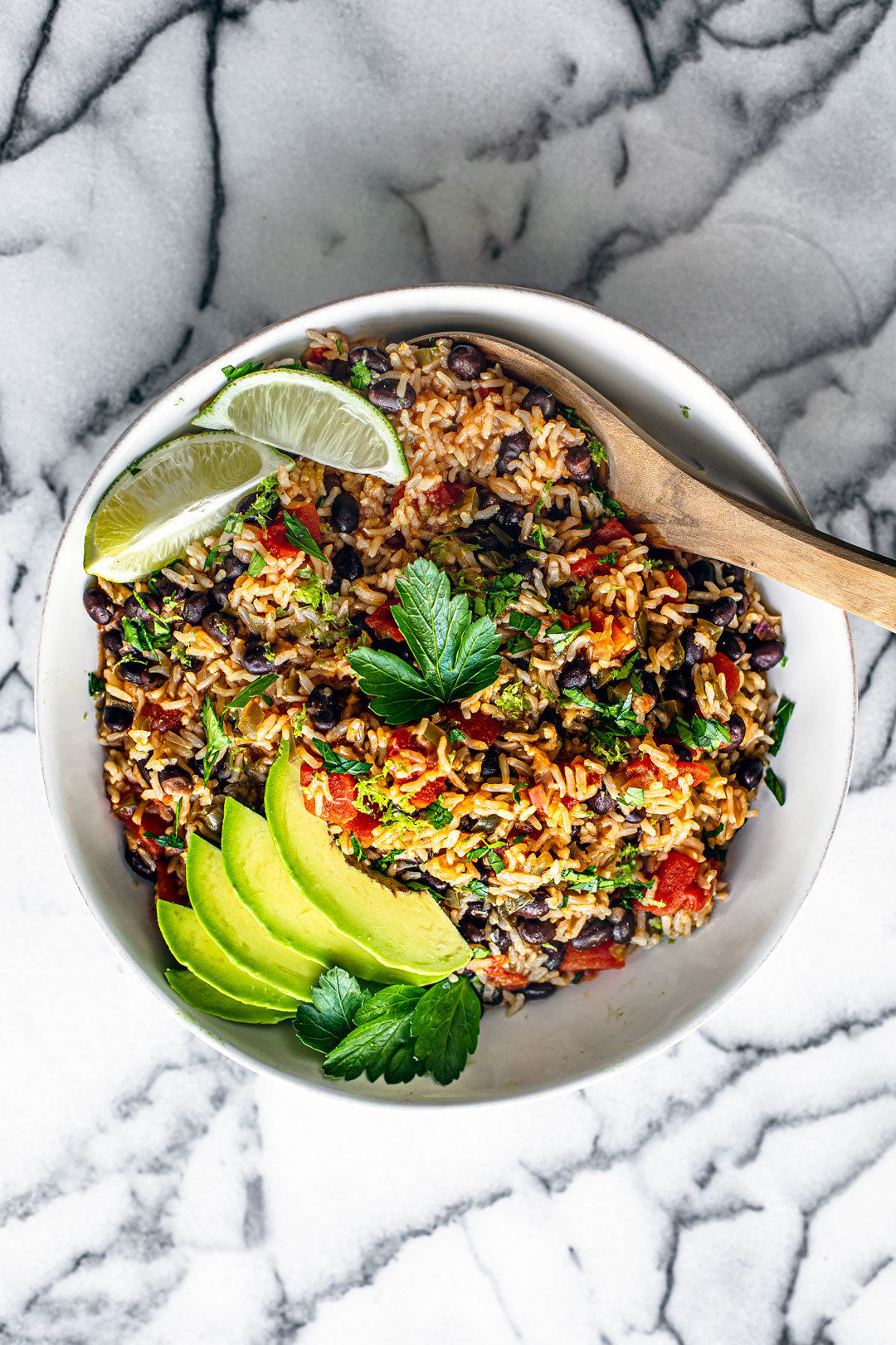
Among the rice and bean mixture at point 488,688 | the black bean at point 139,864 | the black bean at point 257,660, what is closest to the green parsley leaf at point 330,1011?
the rice and bean mixture at point 488,688

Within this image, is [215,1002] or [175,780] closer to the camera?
[175,780]

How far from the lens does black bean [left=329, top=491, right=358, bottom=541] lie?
119 inches

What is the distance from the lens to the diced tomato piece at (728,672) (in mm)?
3080

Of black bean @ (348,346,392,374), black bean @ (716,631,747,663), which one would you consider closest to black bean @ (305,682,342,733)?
black bean @ (348,346,392,374)

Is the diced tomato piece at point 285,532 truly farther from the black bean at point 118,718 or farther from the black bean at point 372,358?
the black bean at point 118,718

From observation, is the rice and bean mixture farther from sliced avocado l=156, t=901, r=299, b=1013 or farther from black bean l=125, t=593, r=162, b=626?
sliced avocado l=156, t=901, r=299, b=1013

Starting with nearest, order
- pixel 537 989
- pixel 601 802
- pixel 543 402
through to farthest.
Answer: pixel 601 802, pixel 543 402, pixel 537 989

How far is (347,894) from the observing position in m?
2.91

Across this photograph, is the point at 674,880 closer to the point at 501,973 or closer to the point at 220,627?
the point at 501,973

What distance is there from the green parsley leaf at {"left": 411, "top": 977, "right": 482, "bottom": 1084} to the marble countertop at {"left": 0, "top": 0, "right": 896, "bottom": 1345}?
0.85 m

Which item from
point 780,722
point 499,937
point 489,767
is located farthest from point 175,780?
point 780,722

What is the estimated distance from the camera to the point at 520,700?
2.98 m

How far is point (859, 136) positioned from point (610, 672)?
2.36m

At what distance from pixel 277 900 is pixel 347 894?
0.76 ft
